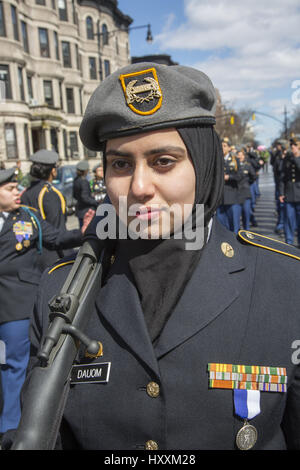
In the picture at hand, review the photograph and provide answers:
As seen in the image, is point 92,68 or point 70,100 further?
point 92,68

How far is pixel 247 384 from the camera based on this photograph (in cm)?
138

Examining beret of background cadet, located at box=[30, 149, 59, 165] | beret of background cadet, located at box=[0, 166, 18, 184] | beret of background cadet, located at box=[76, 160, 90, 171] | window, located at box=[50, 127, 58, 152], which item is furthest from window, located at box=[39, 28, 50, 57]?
beret of background cadet, located at box=[0, 166, 18, 184]

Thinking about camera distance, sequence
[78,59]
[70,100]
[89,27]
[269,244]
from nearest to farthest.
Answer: [269,244] → [70,100] → [78,59] → [89,27]

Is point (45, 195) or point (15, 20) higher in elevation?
point (15, 20)

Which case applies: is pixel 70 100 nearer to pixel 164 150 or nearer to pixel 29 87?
pixel 29 87

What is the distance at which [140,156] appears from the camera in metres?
1.36

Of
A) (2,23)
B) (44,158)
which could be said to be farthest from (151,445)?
(2,23)

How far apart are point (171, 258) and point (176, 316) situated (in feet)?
0.73

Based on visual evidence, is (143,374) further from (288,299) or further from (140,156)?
(140,156)

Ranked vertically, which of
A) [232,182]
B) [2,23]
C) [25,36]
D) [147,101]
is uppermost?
[25,36]

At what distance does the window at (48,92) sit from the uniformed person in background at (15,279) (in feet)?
114

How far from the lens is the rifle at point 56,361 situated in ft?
3.82
